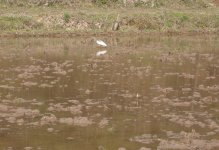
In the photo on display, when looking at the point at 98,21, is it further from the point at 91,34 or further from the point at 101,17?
the point at 91,34

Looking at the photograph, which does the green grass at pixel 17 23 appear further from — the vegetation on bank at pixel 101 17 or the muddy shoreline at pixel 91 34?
the muddy shoreline at pixel 91 34

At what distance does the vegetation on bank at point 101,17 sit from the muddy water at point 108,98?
17.4 feet

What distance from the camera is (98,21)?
27.1m

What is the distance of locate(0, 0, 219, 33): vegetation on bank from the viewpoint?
85.9 feet

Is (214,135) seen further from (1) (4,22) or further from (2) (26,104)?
(1) (4,22)

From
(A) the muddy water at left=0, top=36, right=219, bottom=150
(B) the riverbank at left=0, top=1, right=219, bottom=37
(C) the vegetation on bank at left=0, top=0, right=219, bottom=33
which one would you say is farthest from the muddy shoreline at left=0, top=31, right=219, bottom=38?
(A) the muddy water at left=0, top=36, right=219, bottom=150

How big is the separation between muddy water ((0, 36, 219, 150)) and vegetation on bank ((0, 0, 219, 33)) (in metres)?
5.30

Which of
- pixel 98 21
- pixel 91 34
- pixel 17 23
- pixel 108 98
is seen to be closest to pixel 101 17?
pixel 98 21

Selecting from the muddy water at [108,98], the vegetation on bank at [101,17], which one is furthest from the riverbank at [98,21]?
the muddy water at [108,98]

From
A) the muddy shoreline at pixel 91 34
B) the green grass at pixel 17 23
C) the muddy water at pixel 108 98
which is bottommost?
the muddy water at pixel 108 98

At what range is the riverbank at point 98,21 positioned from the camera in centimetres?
2577

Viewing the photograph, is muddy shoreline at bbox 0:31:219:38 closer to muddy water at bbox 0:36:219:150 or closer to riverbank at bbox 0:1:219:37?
riverbank at bbox 0:1:219:37

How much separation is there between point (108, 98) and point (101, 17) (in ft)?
51.8

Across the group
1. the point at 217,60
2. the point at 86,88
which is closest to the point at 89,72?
the point at 86,88
